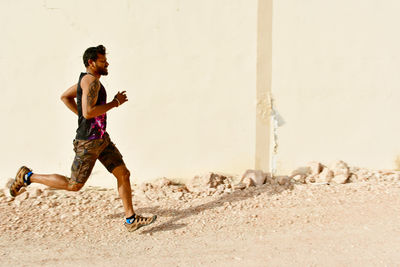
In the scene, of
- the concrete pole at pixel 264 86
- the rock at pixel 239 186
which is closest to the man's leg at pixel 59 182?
the rock at pixel 239 186

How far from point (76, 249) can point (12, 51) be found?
2409 mm

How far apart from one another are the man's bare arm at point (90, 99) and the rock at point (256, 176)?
1.94 metres

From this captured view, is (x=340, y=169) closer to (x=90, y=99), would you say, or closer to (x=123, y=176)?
(x=123, y=176)

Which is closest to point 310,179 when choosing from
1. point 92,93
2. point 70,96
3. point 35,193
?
point 92,93

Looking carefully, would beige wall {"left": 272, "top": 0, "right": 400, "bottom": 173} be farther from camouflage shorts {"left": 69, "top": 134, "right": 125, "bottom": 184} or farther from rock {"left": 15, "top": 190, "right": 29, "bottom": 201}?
rock {"left": 15, "top": 190, "right": 29, "bottom": 201}

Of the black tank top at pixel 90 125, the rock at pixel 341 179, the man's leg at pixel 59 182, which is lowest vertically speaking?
the rock at pixel 341 179

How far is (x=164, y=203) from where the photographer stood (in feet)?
13.5

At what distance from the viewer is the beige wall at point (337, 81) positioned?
430 cm

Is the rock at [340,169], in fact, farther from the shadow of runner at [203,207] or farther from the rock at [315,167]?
the shadow of runner at [203,207]

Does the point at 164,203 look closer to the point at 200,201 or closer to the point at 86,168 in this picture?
the point at 200,201

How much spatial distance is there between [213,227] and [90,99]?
1.56 metres

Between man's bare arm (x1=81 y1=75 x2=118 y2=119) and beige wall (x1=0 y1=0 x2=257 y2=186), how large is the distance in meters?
1.20

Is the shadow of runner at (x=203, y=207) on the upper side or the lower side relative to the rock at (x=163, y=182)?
lower

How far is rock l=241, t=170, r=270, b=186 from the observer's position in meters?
4.40
